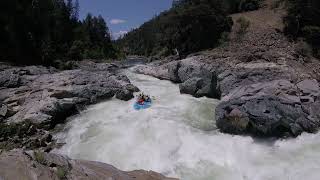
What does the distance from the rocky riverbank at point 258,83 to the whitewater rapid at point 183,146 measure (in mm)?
727

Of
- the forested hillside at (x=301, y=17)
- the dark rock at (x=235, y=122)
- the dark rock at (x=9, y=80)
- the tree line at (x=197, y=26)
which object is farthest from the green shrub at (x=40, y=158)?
the tree line at (x=197, y=26)

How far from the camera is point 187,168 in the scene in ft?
40.0

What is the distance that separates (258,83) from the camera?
1755 centimetres

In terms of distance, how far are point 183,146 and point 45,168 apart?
7.02 meters

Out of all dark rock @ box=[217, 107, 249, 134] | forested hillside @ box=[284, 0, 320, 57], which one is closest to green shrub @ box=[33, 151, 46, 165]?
dark rock @ box=[217, 107, 249, 134]

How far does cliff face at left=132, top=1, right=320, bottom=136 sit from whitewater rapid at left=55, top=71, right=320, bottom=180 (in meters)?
0.78

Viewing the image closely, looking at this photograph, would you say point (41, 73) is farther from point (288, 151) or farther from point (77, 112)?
point (288, 151)

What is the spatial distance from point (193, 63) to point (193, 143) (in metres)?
11.9

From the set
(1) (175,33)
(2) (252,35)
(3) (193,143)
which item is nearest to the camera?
(3) (193,143)

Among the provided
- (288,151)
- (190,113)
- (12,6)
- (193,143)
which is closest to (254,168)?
(288,151)

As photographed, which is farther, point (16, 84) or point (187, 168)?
point (16, 84)

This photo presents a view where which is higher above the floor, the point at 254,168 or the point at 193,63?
the point at 193,63

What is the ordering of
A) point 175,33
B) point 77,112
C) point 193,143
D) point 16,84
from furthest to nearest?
point 175,33
point 16,84
point 77,112
point 193,143

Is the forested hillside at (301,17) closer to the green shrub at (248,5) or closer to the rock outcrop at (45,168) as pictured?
the green shrub at (248,5)
